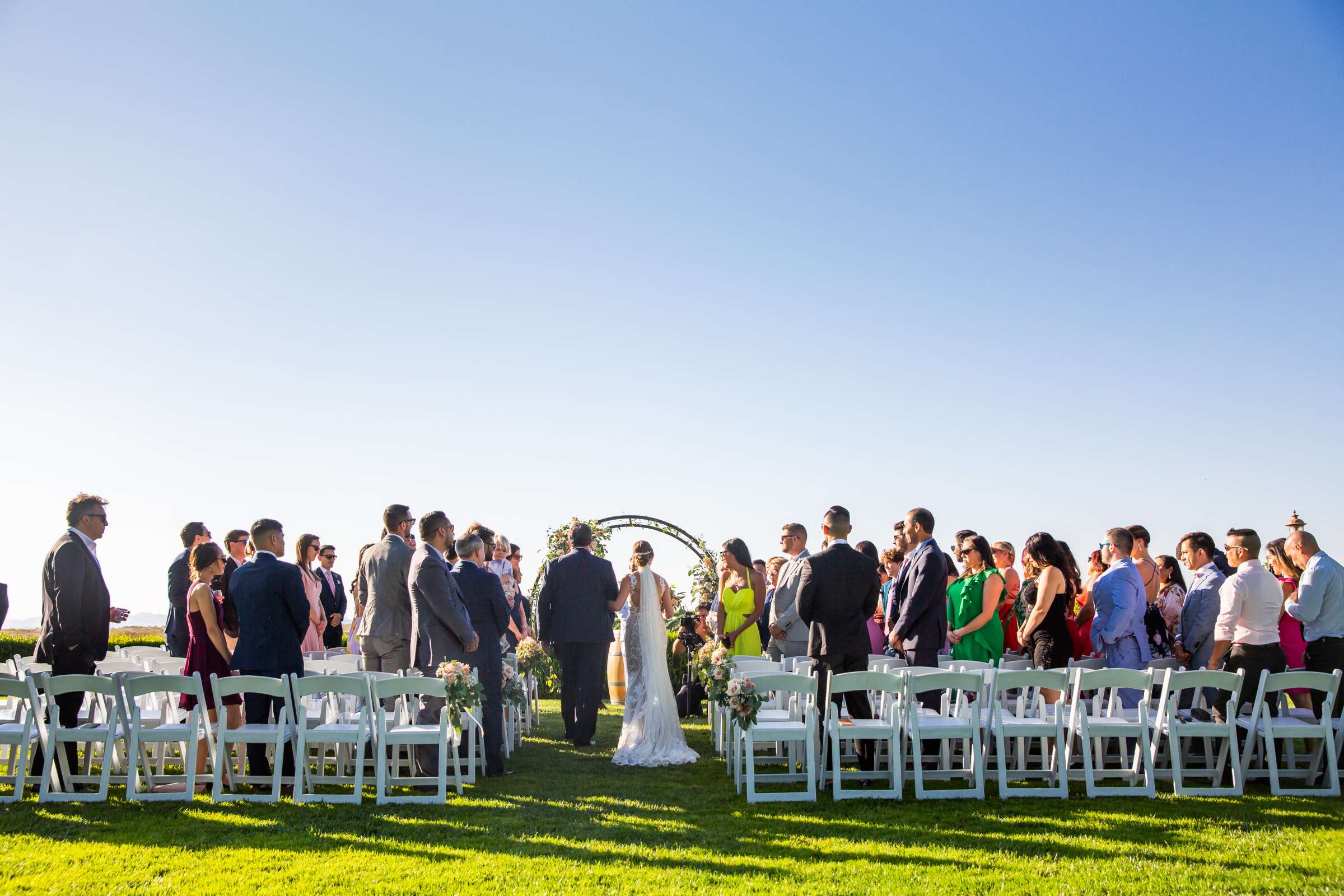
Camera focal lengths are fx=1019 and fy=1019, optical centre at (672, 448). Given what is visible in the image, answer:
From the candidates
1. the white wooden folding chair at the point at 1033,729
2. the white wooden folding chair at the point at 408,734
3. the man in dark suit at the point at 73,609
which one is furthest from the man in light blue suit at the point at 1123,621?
the man in dark suit at the point at 73,609

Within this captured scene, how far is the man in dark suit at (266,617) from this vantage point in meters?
7.38

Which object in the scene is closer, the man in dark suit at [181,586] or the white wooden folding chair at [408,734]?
the white wooden folding chair at [408,734]

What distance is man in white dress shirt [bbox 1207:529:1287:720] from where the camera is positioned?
24.1 feet

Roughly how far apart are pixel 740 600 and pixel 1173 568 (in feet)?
13.4

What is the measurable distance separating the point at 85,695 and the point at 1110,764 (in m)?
8.83

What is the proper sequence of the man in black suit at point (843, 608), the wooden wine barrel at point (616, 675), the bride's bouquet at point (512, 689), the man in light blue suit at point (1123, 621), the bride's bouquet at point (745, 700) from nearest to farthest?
the bride's bouquet at point (745, 700)
the man in black suit at point (843, 608)
the man in light blue suit at point (1123, 621)
the bride's bouquet at point (512, 689)
the wooden wine barrel at point (616, 675)

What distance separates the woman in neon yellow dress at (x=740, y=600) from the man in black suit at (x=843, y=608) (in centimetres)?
228

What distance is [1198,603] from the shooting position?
8.26 m

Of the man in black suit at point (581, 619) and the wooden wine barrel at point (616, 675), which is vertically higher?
the man in black suit at point (581, 619)

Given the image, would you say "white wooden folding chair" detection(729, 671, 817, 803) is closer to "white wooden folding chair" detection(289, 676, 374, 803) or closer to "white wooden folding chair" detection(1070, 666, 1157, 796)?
"white wooden folding chair" detection(1070, 666, 1157, 796)

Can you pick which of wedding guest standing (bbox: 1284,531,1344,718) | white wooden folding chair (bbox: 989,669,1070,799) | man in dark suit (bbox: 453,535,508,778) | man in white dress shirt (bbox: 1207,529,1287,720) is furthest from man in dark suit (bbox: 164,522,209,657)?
wedding guest standing (bbox: 1284,531,1344,718)

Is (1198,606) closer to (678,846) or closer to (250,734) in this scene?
(678,846)

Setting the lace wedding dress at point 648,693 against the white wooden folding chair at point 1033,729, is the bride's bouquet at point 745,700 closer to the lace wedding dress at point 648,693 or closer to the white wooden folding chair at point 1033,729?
the white wooden folding chair at point 1033,729

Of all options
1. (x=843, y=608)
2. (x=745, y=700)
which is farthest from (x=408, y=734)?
(x=843, y=608)
